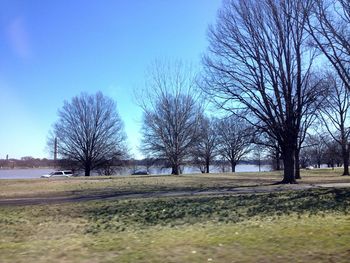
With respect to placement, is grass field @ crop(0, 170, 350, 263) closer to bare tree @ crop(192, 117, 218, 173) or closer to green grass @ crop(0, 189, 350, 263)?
green grass @ crop(0, 189, 350, 263)

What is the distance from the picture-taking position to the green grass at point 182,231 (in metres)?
6.86

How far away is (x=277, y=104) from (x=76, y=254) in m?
25.0

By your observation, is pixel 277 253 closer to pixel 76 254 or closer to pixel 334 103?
pixel 76 254

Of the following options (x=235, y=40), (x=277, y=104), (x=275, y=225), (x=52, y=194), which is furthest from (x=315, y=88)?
(x=275, y=225)

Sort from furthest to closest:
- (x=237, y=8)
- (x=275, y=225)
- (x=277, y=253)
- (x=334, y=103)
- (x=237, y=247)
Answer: (x=334, y=103)
(x=237, y=8)
(x=275, y=225)
(x=237, y=247)
(x=277, y=253)

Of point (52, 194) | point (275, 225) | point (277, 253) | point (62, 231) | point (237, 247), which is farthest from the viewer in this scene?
point (52, 194)

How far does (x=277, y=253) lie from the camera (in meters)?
6.79

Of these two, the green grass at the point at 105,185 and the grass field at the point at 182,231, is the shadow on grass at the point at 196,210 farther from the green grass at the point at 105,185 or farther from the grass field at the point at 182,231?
the green grass at the point at 105,185

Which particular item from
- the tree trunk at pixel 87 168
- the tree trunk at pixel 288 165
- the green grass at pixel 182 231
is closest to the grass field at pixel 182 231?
the green grass at pixel 182 231

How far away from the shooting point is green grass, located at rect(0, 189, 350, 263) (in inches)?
270

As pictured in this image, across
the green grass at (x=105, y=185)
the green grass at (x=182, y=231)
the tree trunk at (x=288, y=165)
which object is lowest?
the green grass at (x=182, y=231)

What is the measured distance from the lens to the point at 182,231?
9500 millimetres

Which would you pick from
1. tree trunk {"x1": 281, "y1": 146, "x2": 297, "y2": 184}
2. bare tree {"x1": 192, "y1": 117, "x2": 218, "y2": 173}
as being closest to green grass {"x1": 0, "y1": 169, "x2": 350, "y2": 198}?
tree trunk {"x1": 281, "y1": 146, "x2": 297, "y2": 184}

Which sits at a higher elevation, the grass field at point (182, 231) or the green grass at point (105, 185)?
the green grass at point (105, 185)
